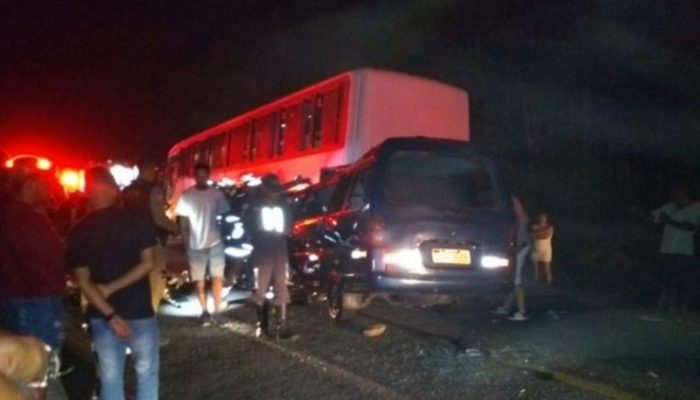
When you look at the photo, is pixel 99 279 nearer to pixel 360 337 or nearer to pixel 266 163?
pixel 360 337

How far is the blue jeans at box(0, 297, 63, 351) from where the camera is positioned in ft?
21.5

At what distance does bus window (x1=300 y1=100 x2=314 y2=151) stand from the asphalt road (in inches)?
247

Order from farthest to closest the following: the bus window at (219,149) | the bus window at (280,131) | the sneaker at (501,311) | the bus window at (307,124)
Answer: the bus window at (219,149) → the bus window at (280,131) → the bus window at (307,124) → the sneaker at (501,311)

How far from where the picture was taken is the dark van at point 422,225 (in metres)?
10.6

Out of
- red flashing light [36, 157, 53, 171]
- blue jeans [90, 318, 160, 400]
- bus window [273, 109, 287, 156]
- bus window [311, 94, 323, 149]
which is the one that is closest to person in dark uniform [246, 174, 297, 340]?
red flashing light [36, 157, 53, 171]

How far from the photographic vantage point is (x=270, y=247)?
10891mm

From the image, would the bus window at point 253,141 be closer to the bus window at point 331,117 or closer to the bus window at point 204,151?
the bus window at point 204,151

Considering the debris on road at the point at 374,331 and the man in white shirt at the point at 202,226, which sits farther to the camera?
the man in white shirt at the point at 202,226

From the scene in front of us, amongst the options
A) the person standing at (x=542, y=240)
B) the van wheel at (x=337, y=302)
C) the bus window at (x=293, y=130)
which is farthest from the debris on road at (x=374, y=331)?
the bus window at (x=293, y=130)

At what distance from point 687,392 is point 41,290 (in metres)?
5.00

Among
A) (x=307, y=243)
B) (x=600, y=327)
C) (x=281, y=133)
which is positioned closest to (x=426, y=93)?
(x=281, y=133)

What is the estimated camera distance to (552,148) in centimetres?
3050

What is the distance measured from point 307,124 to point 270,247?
8521 mm

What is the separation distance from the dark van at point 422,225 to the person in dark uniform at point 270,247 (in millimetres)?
783
